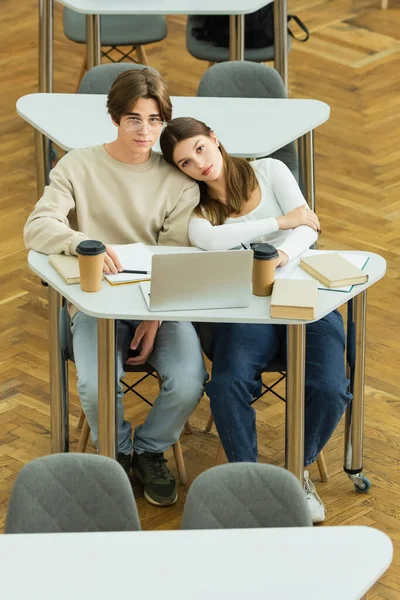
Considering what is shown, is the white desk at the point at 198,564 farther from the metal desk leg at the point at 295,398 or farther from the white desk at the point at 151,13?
the white desk at the point at 151,13

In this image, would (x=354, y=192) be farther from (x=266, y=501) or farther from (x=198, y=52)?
(x=266, y=501)

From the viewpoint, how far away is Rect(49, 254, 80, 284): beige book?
3307mm

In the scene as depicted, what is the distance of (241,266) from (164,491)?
93 cm

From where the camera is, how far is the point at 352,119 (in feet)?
21.4

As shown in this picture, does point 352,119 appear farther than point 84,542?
Yes

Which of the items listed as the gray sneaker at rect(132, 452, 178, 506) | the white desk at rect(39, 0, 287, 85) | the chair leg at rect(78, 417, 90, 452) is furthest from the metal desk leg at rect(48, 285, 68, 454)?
the white desk at rect(39, 0, 287, 85)

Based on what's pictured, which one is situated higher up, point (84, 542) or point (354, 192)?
point (84, 542)

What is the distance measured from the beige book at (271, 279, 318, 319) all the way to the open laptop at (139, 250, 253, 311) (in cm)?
9

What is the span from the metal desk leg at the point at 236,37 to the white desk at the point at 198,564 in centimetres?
325

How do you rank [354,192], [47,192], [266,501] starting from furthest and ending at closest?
[354,192]
[47,192]
[266,501]

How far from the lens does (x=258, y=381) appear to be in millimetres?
3535

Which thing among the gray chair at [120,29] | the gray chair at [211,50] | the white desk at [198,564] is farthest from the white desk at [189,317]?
the gray chair at [120,29]

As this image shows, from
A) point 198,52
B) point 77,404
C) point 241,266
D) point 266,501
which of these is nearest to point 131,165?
point 241,266

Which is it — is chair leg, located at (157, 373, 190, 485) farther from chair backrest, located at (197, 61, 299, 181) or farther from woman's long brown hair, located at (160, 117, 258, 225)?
chair backrest, located at (197, 61, 299, 181)
